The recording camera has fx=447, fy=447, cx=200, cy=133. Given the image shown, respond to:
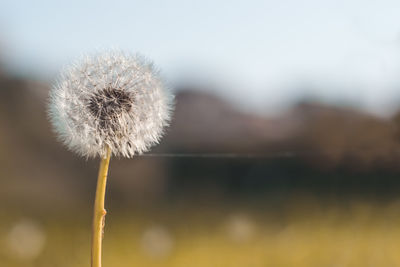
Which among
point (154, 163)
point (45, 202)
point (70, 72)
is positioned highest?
point (70, 72)

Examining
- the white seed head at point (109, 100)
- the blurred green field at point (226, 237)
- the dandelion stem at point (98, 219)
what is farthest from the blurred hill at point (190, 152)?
the dandelion stem at point (98, 219)

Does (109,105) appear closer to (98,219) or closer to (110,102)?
(110,102)

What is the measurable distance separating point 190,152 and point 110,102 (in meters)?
1.08

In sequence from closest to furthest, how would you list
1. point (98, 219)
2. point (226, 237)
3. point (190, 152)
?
1. point (98, 219)
2. point (226, 237)
3. point (190, 152)

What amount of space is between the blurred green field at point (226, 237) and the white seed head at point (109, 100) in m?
0.64

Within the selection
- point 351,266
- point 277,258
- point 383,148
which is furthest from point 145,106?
point 383,148

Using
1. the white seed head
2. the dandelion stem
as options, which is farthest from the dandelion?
the dandelion stem

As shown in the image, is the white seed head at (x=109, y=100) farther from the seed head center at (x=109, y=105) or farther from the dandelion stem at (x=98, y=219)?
the dandelion stem at (x=98, y=219)

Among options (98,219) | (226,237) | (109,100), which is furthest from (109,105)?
(226,237)

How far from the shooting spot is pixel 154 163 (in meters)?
2.26

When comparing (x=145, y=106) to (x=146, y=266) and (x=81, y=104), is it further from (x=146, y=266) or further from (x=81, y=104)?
(x=146, y=266)

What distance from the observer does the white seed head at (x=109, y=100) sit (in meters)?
1.15

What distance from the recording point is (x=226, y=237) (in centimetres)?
193

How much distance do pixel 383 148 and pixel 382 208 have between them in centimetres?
28
